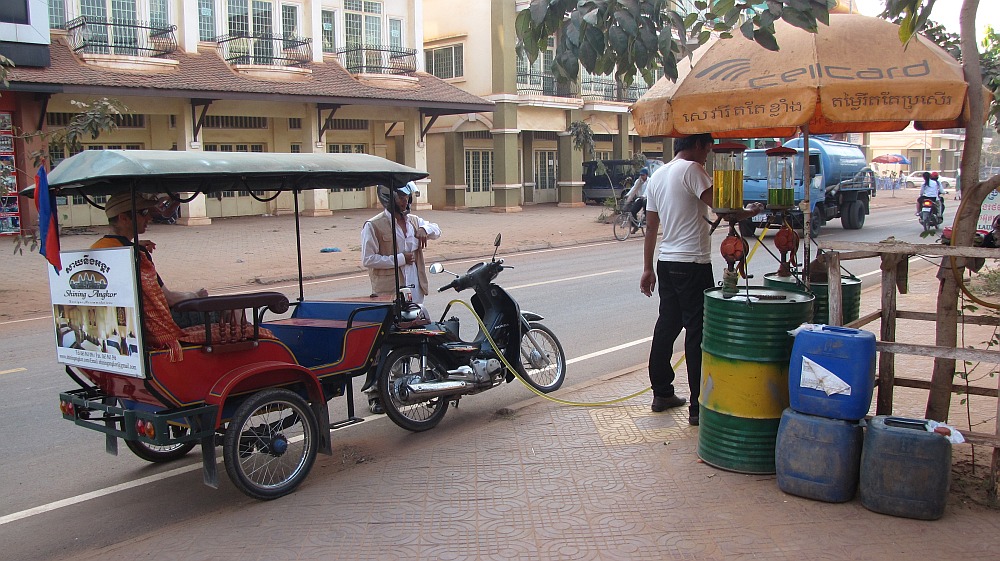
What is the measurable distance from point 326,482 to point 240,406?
76 centimetres

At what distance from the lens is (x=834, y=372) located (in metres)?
4.36

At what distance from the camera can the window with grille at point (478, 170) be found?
34969 mm

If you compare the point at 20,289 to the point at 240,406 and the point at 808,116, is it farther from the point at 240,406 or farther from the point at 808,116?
the point at 808,116

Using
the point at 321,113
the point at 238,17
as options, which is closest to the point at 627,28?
the point at 238,17

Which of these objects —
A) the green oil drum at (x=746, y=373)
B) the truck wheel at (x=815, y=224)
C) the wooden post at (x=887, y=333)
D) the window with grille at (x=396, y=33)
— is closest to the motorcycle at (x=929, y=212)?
the truck wheel at (x=815, y=224)

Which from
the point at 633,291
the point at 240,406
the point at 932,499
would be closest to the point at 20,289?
the point at 633,291

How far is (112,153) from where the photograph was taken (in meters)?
4.48

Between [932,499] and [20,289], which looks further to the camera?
[20,289]

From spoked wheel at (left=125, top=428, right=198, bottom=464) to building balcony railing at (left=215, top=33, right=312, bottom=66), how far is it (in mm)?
21954

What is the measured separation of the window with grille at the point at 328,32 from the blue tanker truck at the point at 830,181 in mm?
→ 15238

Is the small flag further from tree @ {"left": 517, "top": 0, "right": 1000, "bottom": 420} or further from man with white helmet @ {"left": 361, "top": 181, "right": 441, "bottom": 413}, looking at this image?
tree @ {"left": 517, "top": 0, "right": 1000, "bottom": 420}

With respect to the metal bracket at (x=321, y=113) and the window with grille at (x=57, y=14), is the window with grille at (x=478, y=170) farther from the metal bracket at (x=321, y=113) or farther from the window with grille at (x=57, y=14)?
the window with grille at (x=57, y=14)

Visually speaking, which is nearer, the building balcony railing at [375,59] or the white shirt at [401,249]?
the white shirt at [401,249]

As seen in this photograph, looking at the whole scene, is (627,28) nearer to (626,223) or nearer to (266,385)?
(266,385)
